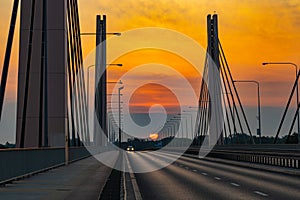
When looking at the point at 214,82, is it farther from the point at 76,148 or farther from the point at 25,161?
the point at 25,161

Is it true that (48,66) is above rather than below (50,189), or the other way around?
above

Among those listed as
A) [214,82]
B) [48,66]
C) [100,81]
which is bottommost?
[48,66]

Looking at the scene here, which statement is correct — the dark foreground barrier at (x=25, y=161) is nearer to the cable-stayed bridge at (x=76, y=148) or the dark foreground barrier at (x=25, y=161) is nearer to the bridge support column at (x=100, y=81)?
the cable-stayed bridge at (x=76, y=148)

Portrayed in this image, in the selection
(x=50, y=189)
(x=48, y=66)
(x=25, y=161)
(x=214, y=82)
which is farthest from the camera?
(x=214, y=82)

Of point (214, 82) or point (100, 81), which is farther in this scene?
point (100, 81)

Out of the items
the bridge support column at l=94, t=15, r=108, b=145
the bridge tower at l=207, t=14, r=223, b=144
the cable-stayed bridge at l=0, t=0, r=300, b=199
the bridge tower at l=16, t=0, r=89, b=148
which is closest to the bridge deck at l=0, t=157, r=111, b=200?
the cable-stayed bridge at l=0, t=0, r=300, b=199

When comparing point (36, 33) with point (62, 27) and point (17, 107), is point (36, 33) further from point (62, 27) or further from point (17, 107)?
point (17, 107)

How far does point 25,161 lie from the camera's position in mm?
29375

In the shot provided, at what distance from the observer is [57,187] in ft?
80.6

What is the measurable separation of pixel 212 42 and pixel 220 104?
9.72 m

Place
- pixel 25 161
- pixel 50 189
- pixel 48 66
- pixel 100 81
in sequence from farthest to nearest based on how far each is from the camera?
pixel 100 81 < pixel 48 66 < pixel 25 161 < pixel 50 189

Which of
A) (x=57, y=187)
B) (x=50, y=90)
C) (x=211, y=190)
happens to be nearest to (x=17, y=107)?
(x=50, y=90)

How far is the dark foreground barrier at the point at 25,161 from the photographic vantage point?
24672 millimetres

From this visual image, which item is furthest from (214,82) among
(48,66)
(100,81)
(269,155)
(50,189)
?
(50,189)
